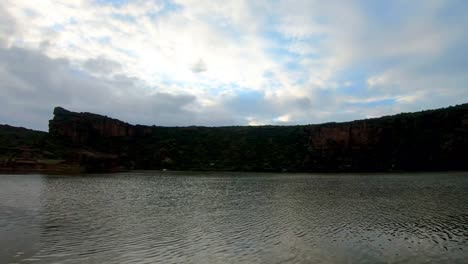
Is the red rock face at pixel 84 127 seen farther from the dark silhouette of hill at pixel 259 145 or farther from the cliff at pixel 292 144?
the dark silhouette of hill at pixel 259 145

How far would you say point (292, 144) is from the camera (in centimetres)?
12512

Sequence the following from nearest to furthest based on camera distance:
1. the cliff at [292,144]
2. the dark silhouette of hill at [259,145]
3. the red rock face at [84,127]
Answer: the dark silhouette of hill at [259,145] → the cliff at [292,144] → the red rock face at [84,127]

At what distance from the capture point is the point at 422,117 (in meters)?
105

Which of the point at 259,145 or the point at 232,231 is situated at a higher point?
the point at 259,145

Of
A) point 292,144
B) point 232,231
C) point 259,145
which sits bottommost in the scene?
point 232,231

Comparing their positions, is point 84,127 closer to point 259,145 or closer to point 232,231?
point 259,145

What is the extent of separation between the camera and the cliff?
9856 cm

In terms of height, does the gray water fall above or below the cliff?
below

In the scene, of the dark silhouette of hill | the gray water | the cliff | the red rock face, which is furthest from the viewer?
the red rock face

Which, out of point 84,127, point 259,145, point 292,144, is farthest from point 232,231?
point 259,145

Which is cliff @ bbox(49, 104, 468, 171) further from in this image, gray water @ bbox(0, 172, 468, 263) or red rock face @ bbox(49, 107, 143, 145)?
gray water @ bbox(0, 172, 468, 263)

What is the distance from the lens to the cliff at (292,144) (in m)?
98.6

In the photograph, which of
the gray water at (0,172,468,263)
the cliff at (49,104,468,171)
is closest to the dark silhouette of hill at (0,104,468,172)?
the cliff at (49,104,468,171)

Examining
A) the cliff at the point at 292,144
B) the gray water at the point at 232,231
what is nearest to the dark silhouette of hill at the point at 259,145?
the cliff at the point at 292,144
